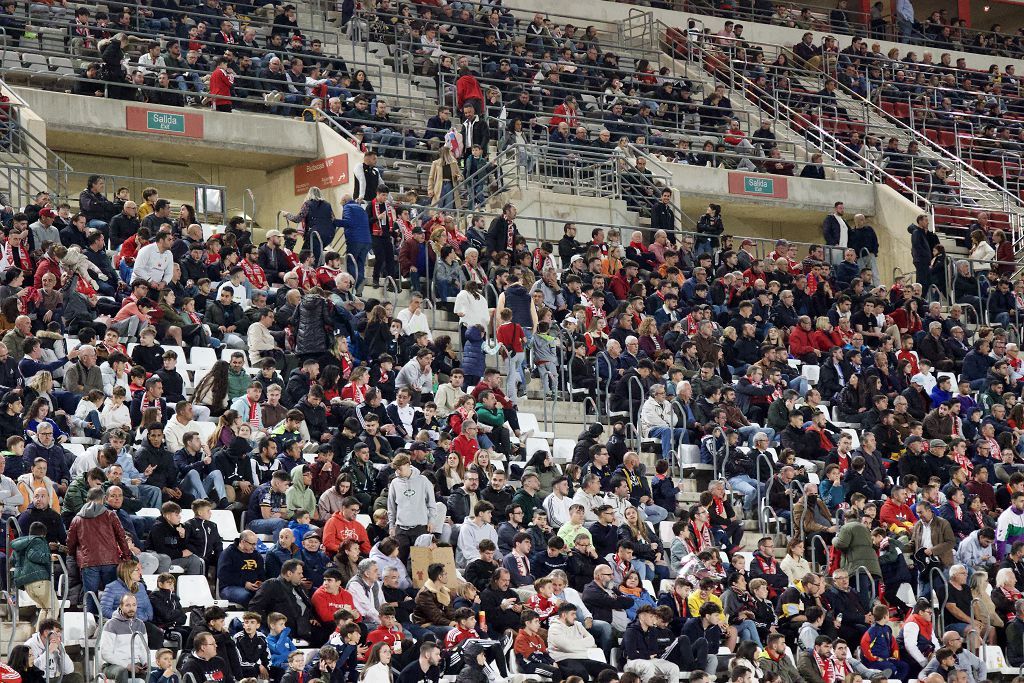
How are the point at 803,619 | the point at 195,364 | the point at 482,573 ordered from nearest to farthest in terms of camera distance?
the point at 482,573 < the point at 803,619 < the point at 195,364

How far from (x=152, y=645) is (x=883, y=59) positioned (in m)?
27.4

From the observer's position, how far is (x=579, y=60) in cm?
3422

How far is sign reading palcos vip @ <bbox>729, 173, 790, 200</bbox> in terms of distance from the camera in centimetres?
3175

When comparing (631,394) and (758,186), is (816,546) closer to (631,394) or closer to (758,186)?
(631,394)

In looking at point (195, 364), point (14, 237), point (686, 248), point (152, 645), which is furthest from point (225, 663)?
point (686, 248)

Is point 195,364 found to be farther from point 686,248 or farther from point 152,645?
point 686,248

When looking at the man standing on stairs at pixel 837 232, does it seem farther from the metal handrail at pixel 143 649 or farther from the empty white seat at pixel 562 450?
the metal handrail at pixel 143 649

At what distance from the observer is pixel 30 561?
15219 mm

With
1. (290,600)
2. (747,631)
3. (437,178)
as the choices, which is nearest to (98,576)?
(290,600)

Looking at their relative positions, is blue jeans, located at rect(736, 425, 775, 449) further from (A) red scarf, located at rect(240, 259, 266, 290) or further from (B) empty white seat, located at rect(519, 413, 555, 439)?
(A) red scarf, located at rect(240, 259, 266, 290)

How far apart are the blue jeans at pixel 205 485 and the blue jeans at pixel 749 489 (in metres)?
5.90

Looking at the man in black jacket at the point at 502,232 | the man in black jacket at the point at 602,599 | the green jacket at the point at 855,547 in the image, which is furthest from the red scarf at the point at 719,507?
the man in black jacket at the point at 502,232

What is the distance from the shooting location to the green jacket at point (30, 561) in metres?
15.2

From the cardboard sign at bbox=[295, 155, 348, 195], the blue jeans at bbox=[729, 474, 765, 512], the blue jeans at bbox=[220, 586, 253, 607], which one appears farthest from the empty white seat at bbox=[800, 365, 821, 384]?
the blue jeans at bbox=[220, 586, 253, 607]
